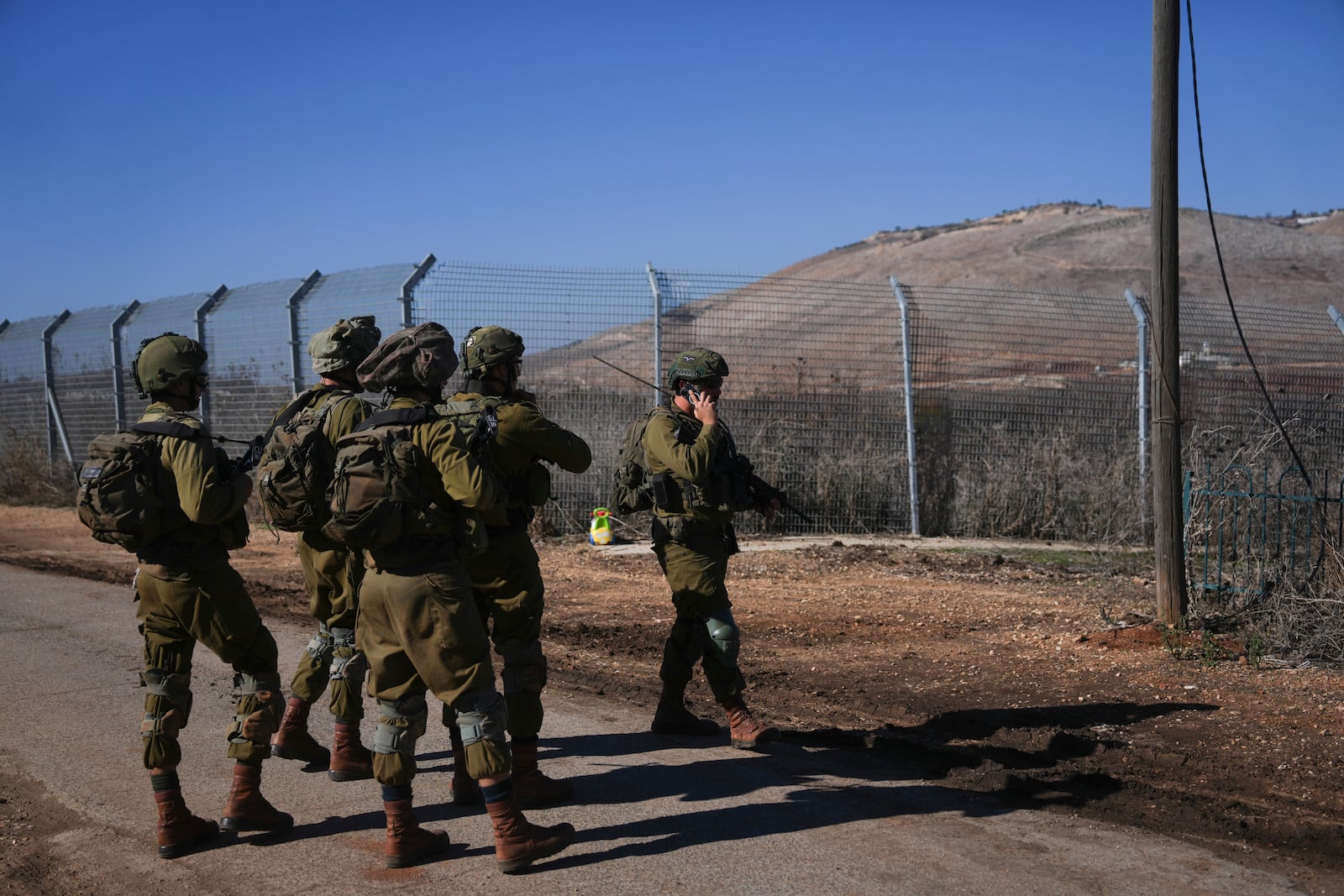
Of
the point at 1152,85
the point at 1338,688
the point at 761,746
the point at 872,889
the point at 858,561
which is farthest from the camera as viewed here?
the point at 858,561

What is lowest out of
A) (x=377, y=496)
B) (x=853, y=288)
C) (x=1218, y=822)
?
(x=1218, y=822)

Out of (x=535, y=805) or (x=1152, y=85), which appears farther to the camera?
(x=1152, y=85)

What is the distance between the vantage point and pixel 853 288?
12.5 metres

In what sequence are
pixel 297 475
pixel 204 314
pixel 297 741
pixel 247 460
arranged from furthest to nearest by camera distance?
pixel 204 314
pixel 297 741
pixel 297 475
pixel 247 460

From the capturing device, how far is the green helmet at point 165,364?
430 centimetres

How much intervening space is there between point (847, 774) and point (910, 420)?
7521 mm

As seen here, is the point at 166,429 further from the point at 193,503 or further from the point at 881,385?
the point at 881,385

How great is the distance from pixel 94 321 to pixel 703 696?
48.8ft

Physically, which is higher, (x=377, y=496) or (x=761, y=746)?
(x=377, y=496)

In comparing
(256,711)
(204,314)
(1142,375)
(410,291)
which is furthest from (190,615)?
(204,314)

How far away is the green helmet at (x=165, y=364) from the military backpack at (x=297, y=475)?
431mm

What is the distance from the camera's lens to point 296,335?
13625 millimetres

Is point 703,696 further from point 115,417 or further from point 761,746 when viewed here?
point 115,417

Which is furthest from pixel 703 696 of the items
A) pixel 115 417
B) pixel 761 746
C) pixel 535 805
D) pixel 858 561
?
pixel 115 417
